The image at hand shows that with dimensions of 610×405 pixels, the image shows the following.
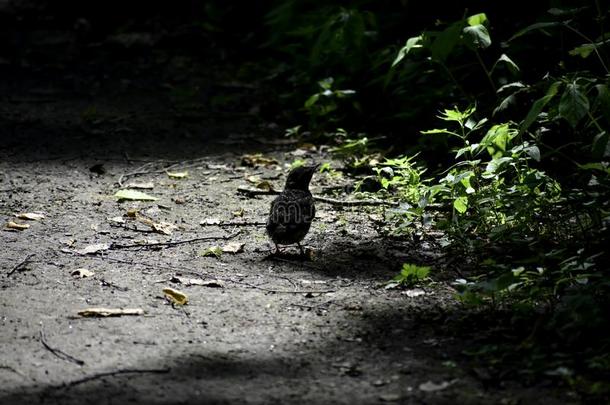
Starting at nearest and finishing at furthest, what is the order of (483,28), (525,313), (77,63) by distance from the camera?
(525,313) → (483,28) → (77,63)

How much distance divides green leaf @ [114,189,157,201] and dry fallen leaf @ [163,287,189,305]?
235 cm

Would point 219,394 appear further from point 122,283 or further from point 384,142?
point 384,142

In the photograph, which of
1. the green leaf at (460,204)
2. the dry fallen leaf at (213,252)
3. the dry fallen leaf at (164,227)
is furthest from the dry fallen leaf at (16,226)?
the green leaf at (460,204)

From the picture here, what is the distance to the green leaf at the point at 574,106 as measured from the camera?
5.31 meters

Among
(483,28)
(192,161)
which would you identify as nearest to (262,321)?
(483,28)

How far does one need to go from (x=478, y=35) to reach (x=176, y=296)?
3055 mm

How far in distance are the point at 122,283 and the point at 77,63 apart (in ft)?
28.2

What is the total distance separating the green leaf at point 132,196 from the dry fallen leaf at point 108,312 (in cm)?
257

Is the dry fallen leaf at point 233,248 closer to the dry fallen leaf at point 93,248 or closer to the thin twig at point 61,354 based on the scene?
the dry fallen leaf at point 93,248

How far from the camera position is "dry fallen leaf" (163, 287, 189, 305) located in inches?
209

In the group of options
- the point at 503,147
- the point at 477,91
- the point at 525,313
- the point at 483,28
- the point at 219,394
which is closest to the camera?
the point at 219,394

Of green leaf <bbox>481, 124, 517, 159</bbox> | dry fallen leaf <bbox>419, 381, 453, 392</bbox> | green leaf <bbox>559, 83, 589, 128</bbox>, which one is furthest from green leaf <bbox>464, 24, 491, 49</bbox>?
dry fallen leaf <bbox>419, 381, 453, 392</bbox>

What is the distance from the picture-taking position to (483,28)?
6738 mm

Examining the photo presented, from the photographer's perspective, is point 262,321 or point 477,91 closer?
point 262,321
